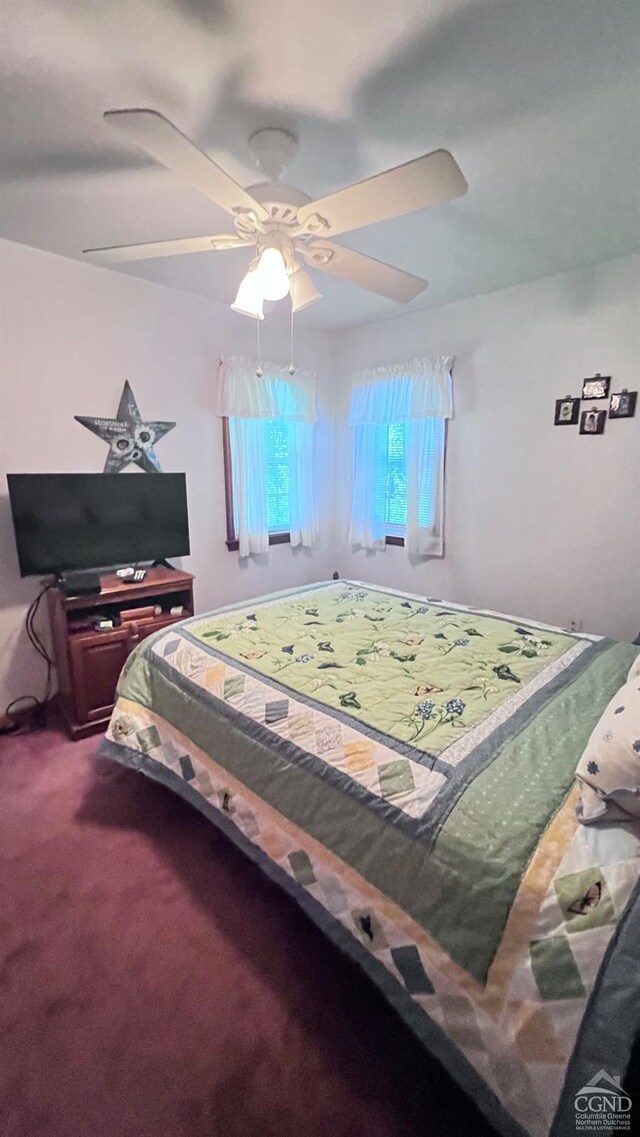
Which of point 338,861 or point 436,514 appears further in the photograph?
point 436,514

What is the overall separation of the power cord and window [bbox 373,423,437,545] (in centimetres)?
240

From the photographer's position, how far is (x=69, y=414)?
258cm

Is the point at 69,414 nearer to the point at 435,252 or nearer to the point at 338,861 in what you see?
the point at 435,252

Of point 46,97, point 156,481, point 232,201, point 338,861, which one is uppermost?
point 46,97

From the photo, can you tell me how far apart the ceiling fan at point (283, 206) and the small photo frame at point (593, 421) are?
139 centimetres

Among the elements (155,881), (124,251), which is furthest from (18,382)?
(155,881)

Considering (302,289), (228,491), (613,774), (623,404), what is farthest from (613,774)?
(228,491)

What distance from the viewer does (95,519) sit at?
260 centimetres

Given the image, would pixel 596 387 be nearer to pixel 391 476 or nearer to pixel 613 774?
pixel 391 476

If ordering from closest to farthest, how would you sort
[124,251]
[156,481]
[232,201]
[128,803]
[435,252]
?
[232,201], [124,251], [128,803], [435,252], [156,481]

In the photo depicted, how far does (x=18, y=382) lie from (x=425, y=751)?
2.65 m

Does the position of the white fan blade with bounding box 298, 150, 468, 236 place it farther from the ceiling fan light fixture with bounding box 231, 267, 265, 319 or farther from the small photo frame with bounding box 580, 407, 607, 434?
the small photo frame with bounding box 580, 407, 607, 434

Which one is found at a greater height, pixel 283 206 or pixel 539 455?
pixel 283 206

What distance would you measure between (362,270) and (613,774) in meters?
1.75
